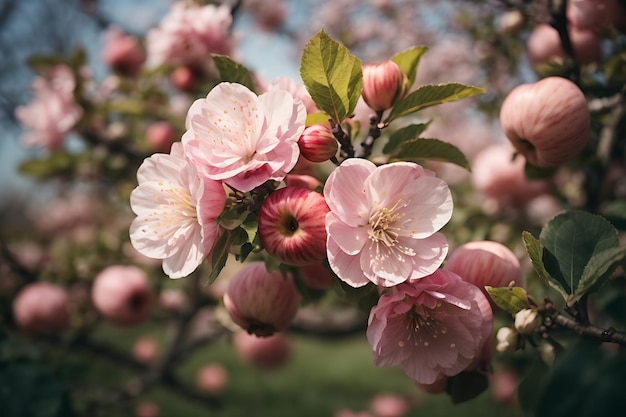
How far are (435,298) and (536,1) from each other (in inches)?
27.5

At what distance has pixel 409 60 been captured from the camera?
722 mm

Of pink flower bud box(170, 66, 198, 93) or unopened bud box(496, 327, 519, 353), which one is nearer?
unopened bud box(496, 327, 519, 353)

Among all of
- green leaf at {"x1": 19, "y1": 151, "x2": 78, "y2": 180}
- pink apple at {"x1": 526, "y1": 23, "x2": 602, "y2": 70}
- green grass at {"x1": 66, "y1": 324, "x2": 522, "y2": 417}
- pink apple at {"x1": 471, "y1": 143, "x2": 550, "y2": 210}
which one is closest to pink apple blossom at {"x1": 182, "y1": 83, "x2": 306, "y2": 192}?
pink apple at {"x1": 526, "y1": 23, "x2": 602, "y2": 70}

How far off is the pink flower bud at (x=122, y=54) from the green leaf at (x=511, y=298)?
1.50 metres

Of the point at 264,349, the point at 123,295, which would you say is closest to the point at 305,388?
the point at 264,349

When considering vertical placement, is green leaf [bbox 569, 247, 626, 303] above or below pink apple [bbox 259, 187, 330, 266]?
below

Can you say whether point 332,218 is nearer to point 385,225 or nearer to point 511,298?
point 385,225

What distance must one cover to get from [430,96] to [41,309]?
1.24 meters

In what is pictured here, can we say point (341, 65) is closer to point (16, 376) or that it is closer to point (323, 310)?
point (16, 376)

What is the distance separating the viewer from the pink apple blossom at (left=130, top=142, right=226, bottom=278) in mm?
565

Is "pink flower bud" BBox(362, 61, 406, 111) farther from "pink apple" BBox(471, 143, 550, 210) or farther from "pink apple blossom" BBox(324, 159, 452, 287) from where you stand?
"pink apple" BBox(471, 143, 550, 210)

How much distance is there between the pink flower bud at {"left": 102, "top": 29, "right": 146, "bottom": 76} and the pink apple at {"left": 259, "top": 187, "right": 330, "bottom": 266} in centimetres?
132

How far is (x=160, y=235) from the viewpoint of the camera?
61cm

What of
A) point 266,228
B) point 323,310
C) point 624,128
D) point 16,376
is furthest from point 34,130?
point 624,128
